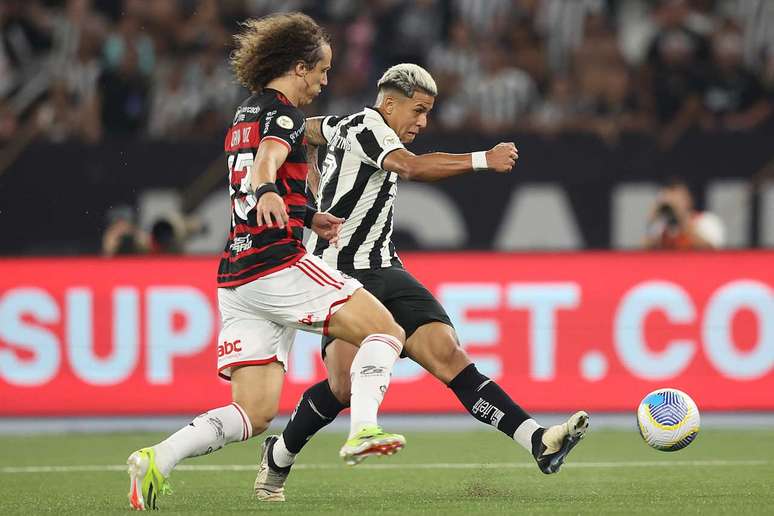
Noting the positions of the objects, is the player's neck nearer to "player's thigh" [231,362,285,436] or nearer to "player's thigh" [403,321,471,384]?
"player's thigh" [231,362,285,436]

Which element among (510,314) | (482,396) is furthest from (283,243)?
(510,314)

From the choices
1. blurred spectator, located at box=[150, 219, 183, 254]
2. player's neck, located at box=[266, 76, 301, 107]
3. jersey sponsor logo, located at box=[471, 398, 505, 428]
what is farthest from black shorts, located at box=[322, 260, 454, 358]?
blurred spectator, located at box=[150, 219, 183, 254]

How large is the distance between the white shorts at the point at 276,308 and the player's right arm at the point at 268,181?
0.32 m

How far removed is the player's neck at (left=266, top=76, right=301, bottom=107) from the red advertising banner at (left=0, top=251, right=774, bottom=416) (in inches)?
203

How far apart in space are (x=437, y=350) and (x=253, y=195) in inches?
53.5

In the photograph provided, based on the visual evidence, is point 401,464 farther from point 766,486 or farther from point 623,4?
point 623,4

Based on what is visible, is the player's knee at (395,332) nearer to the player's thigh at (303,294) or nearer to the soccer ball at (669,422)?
the player's thigh at (303,294)

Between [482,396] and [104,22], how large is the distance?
9.25 meters

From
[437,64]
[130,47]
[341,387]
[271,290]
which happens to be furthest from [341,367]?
[130,47]

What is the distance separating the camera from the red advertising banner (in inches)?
436

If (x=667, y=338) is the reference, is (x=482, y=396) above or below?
above

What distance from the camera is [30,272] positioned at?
443 inches

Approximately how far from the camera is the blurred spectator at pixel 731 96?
13.9m

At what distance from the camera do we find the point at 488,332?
1122 centimetres
